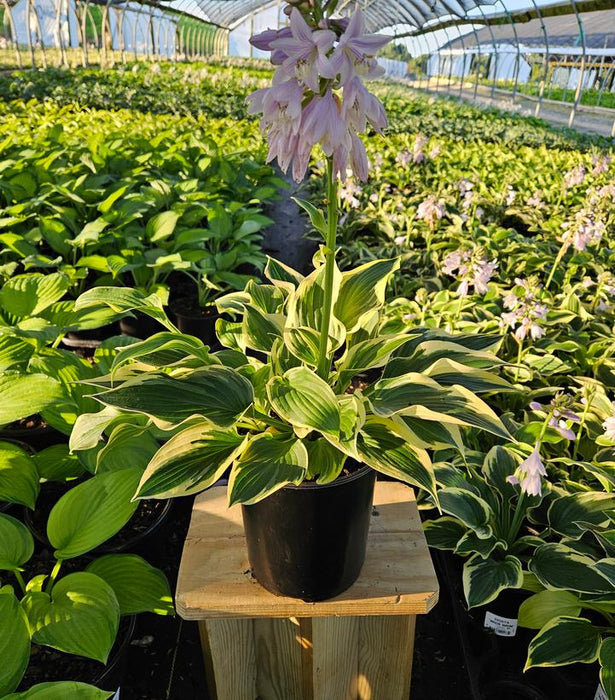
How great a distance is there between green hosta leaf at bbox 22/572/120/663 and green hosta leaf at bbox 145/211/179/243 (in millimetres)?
2233

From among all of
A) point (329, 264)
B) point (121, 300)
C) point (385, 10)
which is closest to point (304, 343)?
point (329, 264)

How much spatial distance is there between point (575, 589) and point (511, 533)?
11.4 inches

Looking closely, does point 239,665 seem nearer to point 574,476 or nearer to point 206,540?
point 206,540

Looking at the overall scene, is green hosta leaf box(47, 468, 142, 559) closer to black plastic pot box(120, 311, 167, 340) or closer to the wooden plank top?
the wooden plank top

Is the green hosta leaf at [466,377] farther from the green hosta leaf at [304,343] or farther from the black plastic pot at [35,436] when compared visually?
the black plastic pot at [35,436]

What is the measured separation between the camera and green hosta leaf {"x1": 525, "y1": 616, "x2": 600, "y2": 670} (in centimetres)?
157

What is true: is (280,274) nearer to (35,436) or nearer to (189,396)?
(189,396)

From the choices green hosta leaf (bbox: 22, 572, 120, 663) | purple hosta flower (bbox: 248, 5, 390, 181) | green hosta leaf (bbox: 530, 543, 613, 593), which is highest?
purple hosta flower (bbox: 248, 5, 390, 181)

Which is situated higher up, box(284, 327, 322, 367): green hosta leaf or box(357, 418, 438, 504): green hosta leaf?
box(284, 327, 322, 367): green hosta leaf

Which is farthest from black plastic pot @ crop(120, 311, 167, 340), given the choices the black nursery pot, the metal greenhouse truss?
the metal greenhouse truss

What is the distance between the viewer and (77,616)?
4.13 ft

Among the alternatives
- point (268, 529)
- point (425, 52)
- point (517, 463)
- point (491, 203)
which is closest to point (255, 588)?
point (268, 529)

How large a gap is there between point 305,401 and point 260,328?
1.25 ft

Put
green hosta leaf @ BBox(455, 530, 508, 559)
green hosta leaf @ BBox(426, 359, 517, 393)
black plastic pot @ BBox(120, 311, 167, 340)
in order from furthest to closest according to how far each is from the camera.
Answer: black plastic pot @ BBox(120, 311, 167, 340)
green hosta leaf @ BBox(455, 530, 508, 559)
green hosta leaf @ BBox(426, 359, 517, 393)
